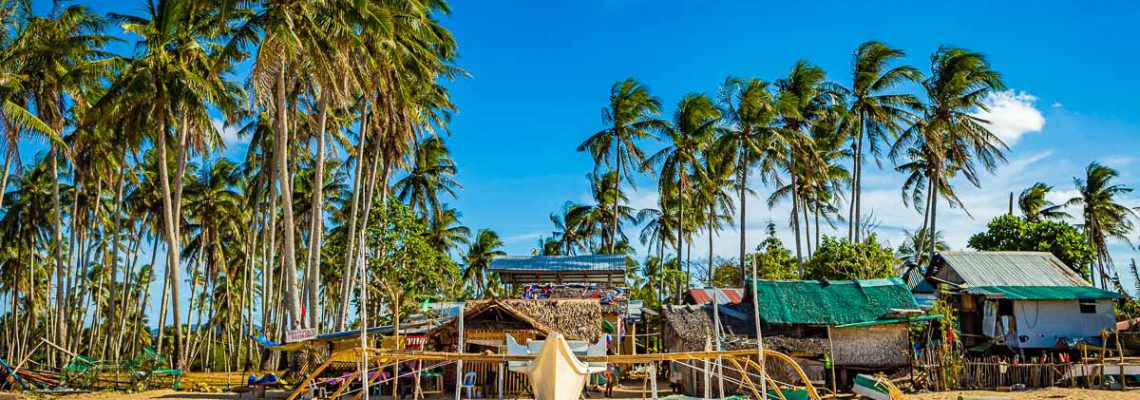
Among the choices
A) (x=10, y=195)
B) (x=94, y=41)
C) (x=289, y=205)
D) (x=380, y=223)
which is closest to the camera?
(x=289, y=205)

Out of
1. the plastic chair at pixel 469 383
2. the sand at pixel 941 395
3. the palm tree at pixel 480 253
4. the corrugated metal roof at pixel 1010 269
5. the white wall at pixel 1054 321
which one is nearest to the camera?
the sand at pixel 941 395

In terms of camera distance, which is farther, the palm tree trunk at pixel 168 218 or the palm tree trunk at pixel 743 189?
the palm tree trunk at pixel 743 189

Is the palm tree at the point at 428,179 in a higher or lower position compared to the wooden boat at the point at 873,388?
higher

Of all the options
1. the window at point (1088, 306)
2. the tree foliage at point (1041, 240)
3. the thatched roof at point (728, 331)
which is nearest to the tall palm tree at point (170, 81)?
the thatched roof at point (728, 331)

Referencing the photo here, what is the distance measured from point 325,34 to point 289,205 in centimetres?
520

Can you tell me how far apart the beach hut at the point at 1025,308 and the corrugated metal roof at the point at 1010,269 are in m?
0.04

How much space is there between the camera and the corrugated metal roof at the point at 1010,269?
27.6 meters

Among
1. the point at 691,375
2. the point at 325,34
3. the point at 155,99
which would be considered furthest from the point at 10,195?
the point at 691,375

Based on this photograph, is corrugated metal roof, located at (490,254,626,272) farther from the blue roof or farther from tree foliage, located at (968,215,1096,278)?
tree foliage, located at (968,215,1096,278)

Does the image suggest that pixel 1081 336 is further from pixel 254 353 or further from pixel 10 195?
pixel 254 353

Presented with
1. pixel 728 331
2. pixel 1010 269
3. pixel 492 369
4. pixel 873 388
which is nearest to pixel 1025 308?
pixel 1010 269

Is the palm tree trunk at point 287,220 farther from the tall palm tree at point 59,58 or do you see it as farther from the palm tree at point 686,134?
the palm tree at point 686,134

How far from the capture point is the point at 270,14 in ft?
72.9

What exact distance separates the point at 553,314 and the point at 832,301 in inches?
324
